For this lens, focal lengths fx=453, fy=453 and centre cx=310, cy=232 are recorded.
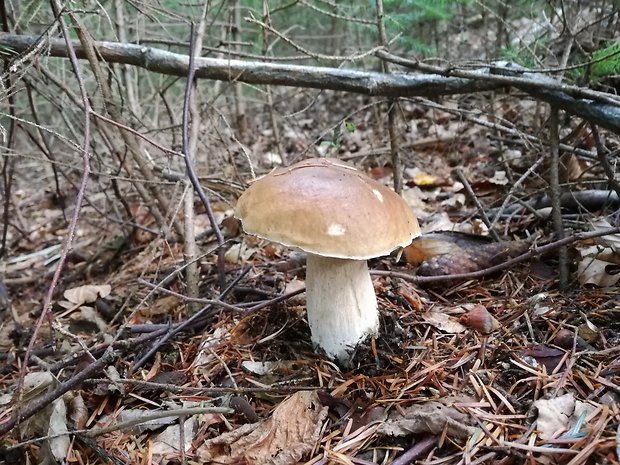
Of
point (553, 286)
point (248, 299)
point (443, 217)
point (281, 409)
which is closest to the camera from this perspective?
point (281, 409)

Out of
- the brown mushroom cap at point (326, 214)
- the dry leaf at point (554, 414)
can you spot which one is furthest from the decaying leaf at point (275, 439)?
the dry leaf at point (554, 414)

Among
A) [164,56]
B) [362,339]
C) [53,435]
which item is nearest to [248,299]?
[362,339]

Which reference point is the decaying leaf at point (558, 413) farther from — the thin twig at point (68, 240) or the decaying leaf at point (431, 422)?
the thin twig at point (68, 240)

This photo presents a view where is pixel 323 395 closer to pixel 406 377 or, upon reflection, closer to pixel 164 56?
pixel 406 377

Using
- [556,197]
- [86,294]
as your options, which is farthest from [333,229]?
[86,294]

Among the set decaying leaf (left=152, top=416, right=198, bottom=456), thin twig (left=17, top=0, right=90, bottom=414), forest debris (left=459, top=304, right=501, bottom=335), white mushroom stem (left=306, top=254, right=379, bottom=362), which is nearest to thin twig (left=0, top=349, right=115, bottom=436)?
thin twig (left=17, top=0, right=90, bottom=414)

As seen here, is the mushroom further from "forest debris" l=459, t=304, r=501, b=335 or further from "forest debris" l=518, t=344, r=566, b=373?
"forest debris" l=518, t=344, r=566, b=373

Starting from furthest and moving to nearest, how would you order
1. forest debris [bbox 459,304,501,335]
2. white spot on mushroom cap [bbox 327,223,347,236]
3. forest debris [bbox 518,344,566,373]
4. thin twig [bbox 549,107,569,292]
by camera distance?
1. thin twig [bbox 549,107,569,292]
2. forest debris [bbox 459,304,501,335]
3. forest debris [bbox 518,344,566,373]
4. white spot on mushroom cap [bbox 327,223,347,236]

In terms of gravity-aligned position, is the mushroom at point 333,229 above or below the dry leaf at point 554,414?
above
